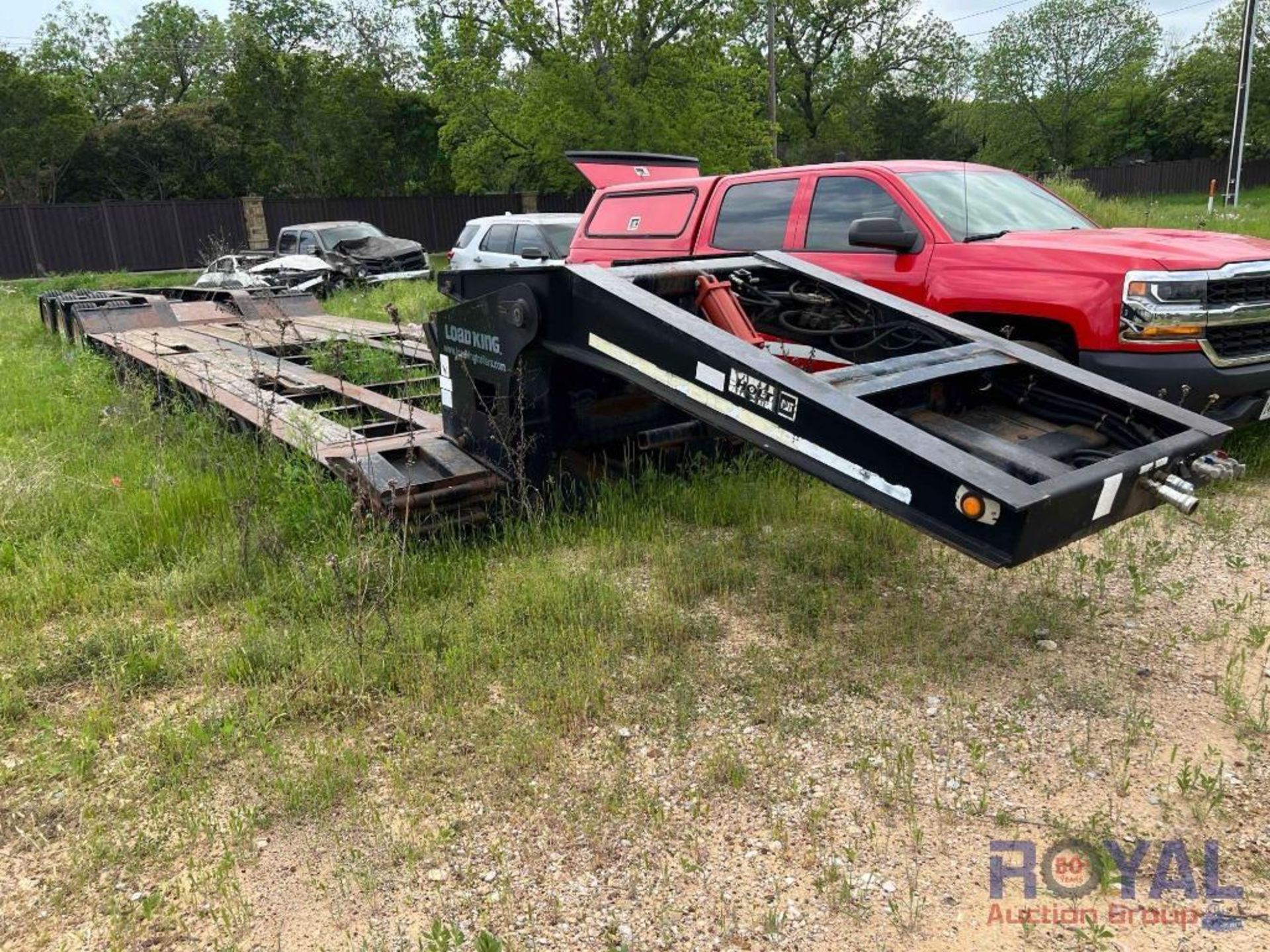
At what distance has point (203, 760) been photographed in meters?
2.98

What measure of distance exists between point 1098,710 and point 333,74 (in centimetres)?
3420

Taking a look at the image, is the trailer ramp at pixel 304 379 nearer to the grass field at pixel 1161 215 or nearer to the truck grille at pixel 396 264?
the truck grille at pixel 396 264

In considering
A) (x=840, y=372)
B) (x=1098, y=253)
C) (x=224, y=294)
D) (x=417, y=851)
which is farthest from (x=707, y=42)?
(x=417, y=851)

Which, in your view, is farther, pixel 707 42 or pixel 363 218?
pixel 363 218

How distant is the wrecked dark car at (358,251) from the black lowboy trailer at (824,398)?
14.0m

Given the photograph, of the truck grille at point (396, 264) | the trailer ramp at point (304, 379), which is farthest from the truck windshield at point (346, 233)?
the trailer ramp at point (304, 379)

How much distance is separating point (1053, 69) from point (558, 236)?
170ft

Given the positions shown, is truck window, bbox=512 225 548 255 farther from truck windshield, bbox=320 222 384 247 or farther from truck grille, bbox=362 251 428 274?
truck windshield, bbox=320 222 384 247

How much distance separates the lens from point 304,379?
6.63m

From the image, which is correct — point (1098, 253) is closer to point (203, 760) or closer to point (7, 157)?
point (203, 760)

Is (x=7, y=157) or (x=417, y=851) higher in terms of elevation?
(x=7, y=157)

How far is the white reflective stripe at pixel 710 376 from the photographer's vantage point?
128 inches

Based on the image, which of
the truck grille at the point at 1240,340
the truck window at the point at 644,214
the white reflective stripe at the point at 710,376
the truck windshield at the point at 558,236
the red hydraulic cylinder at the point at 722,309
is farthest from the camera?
the truck windshield at the point at 558,236

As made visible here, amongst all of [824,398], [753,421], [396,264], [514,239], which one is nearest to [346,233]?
[396,264]
